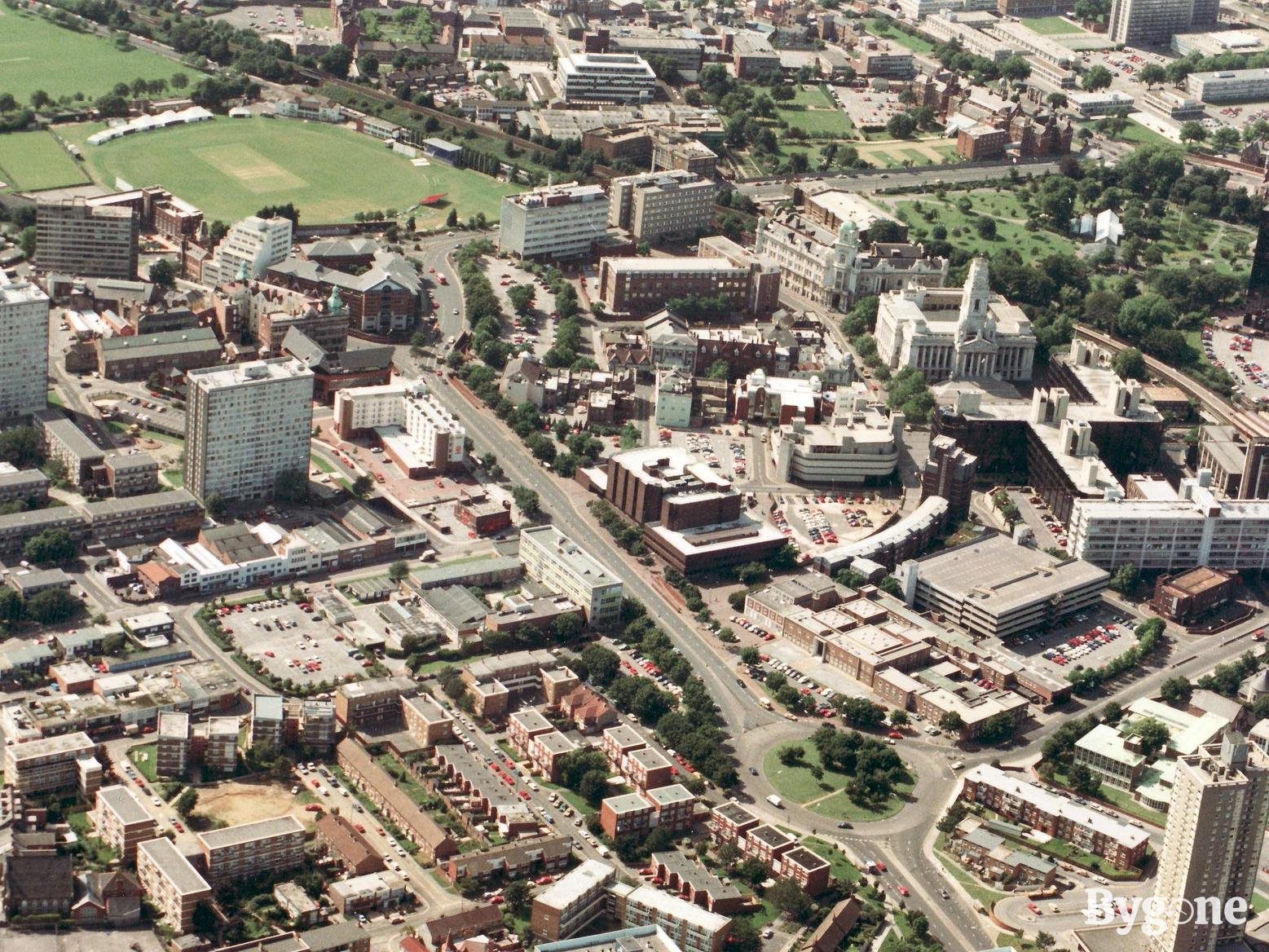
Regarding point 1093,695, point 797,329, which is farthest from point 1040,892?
point 797,329

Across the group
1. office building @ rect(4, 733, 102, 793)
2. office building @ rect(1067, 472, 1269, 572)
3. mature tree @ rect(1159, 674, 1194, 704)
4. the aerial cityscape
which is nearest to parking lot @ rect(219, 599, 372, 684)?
the aerial cityscape

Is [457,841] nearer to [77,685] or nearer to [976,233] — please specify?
[77,685]

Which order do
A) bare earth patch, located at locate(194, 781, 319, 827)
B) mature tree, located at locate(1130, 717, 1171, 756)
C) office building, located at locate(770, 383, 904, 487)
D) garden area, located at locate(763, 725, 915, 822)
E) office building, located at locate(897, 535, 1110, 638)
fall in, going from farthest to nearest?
office building, located at locate(770, 383, 904, 487) → office building, located at locate(897, 535, 1110, 638) → mature tree, located at locate(1130, 717, 1171, 756) → garden area, located at locate(763, 725, 915, 822) → bare earth patch, located at locate(194, 781, 319, 827)

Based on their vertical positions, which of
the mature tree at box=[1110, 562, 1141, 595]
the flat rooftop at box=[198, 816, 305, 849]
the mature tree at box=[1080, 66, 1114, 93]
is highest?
the mature tree at box=[1080, 66, 1114, 93]

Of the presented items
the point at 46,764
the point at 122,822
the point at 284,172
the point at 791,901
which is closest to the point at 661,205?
the point at 284,172

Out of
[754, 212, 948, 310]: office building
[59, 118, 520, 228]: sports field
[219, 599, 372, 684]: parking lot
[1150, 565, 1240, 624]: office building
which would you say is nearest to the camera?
[219, 599, 372, 684]: parking lot

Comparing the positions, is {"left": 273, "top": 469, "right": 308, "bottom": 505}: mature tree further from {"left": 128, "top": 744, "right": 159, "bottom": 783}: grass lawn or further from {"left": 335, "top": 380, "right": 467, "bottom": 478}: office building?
{"left": 128, "top": 744, "right": 159, "bottom": 783}: grass lawn

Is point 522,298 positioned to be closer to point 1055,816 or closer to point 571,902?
point 1055,816
